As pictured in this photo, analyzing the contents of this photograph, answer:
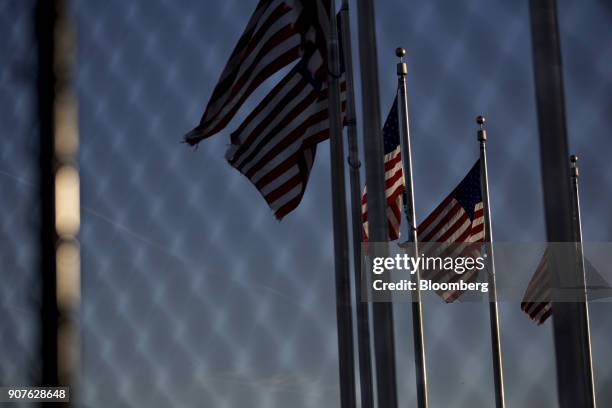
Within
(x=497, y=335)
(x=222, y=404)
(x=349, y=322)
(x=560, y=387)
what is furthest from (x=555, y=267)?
(x=497, y=335)

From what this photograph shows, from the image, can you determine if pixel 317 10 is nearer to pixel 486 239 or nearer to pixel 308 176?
pixel 308 176

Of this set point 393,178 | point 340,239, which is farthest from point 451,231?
point 340,239

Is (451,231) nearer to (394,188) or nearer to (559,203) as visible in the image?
(394,188)

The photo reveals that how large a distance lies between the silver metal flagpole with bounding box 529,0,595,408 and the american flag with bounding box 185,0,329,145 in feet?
8.69

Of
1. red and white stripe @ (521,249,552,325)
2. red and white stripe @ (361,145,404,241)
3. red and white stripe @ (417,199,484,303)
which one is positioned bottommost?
red and white stripe @ (521,249,552,325)

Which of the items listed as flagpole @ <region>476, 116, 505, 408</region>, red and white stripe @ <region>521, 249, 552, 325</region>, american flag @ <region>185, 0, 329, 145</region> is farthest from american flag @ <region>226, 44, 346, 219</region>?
flagpole @ <region>476, 116, 505, 408</region>

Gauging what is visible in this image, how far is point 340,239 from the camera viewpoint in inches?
245

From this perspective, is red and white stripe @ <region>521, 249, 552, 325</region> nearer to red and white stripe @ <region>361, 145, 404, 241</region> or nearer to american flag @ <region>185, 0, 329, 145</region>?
red and white stripe @ <region>361, 145, 404, 241</region>

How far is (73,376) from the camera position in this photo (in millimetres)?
2176

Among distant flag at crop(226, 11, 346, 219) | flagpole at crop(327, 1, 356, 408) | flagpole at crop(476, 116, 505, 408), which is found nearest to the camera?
flagpole at crop(327, 1, 356, 408)

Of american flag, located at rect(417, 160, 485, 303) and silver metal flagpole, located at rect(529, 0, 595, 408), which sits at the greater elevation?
american flag, located at rect(417, 160, 485, 303)

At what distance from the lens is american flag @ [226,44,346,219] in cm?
631

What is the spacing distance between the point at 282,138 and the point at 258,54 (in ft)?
1.92

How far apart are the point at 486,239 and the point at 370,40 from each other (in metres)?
3.25
